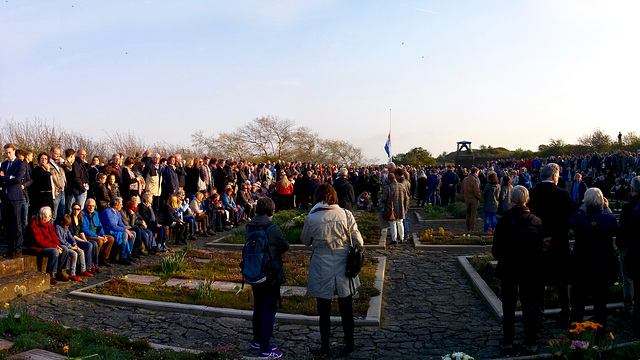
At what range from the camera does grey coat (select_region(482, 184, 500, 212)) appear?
1295 cm

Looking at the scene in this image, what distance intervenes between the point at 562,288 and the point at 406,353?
7.77ft

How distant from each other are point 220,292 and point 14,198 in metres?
4.81

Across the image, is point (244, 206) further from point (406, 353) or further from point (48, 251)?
point (406, 353)

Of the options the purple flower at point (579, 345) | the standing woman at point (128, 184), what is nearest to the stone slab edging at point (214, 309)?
the purple flower at point (579, 345)

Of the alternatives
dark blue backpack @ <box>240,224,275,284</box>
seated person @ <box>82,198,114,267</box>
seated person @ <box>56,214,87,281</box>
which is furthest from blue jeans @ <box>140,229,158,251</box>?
dark blue backpack @ <box>240,224,275,284</box>

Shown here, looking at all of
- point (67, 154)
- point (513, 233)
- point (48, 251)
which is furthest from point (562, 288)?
point (67, 154)

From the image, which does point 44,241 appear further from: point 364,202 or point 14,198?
point 364,202

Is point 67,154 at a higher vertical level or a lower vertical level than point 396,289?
higher

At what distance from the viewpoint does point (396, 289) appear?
335 inches

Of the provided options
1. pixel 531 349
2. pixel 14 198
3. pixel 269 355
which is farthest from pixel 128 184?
pixel 531 349

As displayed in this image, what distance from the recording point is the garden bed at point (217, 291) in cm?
734

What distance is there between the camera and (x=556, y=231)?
613 centimetres

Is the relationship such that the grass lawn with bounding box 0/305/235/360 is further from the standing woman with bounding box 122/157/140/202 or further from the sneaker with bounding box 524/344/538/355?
the standing woman with bounding box 122/157/140/202

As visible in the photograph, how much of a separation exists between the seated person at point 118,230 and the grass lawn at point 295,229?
125 inches
